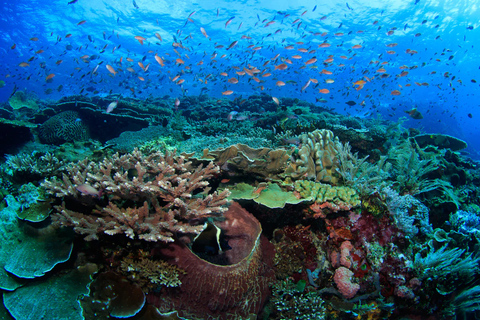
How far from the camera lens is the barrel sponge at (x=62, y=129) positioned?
9.22 meters

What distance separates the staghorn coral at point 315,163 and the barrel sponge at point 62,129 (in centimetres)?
1040

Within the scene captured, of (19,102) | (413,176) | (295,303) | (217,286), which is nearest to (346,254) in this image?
(295,303)

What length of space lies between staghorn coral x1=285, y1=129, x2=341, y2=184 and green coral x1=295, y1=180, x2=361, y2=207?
0.40m

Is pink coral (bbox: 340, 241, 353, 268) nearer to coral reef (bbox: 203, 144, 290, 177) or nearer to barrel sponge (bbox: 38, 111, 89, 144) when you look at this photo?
coral reef (bbox: 203, 144, 290, 177)

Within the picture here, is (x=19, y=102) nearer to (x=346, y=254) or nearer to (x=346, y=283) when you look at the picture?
(x=346, y=254)

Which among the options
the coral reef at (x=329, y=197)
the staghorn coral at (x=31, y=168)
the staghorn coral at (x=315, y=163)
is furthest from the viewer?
the staghorn coral at (x=31, y=168)

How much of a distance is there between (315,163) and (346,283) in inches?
88.4

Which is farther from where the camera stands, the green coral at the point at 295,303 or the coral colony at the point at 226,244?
the green coral at the point at 295,303

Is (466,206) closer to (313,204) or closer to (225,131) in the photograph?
(313,204)

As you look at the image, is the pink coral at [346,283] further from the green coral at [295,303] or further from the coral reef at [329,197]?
the coral reef at [329,197]

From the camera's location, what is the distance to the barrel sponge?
9.22m

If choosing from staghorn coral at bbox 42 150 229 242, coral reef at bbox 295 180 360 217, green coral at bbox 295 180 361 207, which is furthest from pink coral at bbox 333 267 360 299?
staghorn coral at bbox 42 150 229 242

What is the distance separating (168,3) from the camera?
34.1 m

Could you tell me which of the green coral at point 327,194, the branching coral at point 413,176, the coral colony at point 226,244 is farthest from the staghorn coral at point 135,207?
the branching coral at point 413,176
